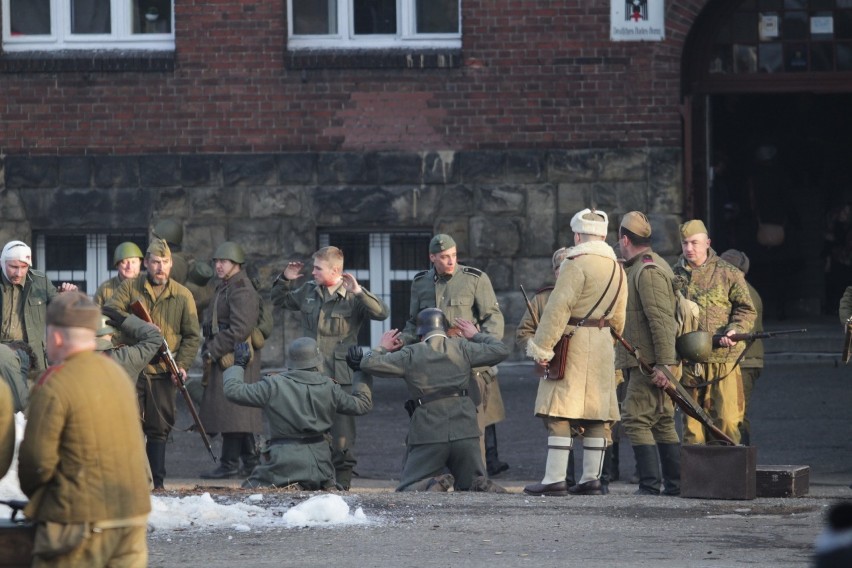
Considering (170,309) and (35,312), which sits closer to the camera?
(35,312)

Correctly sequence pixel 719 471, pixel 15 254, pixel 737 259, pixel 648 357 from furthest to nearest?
1. pixel 737 259
2. pixel 15 254
3. pixel 648 357
4. pixel 719 471

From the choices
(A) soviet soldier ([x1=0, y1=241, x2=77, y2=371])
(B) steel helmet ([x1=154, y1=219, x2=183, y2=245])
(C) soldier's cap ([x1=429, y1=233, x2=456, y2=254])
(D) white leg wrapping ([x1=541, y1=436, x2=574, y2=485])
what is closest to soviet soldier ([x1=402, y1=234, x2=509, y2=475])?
(C) soldier's cap ([x1=429, y1=233, x2=456, y2=254])

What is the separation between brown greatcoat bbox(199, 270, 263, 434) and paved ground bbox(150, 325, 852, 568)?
0.49 meters

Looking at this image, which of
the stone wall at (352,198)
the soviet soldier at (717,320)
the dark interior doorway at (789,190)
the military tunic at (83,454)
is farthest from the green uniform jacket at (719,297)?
the dark interior doorway at (789,190)

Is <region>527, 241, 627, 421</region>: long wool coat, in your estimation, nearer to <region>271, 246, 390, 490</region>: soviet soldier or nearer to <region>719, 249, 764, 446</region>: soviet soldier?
<region>719, 249, 764, 446</region>: soviet soldier

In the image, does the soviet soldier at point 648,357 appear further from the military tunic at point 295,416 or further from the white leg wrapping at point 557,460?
the military tunic at point 295,416

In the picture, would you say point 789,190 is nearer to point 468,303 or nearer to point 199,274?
point 199,274

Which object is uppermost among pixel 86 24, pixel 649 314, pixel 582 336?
pixel 86 24

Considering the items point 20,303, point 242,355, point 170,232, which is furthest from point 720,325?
point 170,232

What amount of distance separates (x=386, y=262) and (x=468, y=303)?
206 inches

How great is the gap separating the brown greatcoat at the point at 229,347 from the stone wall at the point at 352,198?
406cm

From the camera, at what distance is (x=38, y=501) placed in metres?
5.89

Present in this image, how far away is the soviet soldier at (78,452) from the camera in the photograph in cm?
580

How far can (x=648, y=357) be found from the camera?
1091cm
